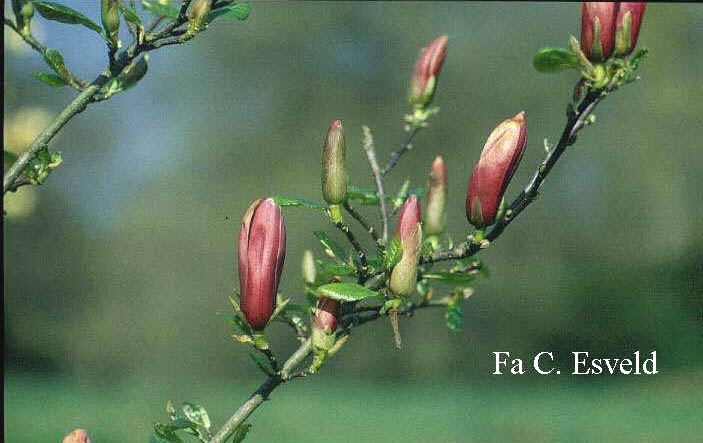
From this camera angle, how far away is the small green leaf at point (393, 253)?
342mm

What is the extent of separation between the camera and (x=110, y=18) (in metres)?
0.34

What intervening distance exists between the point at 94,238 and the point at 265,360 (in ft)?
12.6

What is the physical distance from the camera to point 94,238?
397 cm

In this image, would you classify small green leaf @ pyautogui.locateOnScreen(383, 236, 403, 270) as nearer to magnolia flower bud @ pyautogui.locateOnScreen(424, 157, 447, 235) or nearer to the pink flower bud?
the pink flower bud

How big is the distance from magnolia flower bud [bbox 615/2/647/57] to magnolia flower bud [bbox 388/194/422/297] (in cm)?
11

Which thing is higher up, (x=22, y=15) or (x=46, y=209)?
(x=22, y=15)

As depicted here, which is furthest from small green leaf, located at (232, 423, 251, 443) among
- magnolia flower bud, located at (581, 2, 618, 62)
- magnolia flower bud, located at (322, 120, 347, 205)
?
magnolia flower bud, located at (581, 2, 618, 62)

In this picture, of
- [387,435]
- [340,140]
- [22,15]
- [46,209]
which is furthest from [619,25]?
[46,209]

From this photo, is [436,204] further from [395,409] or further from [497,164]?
[395,409]

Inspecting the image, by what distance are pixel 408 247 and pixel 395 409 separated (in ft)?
11.1

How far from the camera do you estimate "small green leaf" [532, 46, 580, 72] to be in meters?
0.31

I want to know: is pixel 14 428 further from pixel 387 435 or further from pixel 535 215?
pixel 535 215

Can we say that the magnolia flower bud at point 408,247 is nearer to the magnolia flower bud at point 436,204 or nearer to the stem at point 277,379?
the stem at point 277,379

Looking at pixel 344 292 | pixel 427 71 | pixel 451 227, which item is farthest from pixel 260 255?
pixel 451 227
